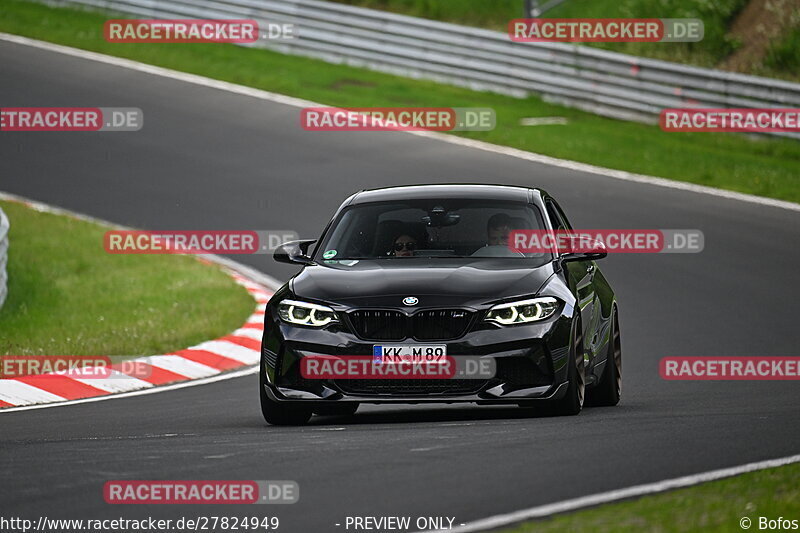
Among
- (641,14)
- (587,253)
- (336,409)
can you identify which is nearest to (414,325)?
(336,409)

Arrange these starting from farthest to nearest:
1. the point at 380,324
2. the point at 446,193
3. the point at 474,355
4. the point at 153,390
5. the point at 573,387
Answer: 1. the point at 153,390
2. the point at 446,193
3. the point at 573,387
4. the point at 380,324
5. the point at 474,355

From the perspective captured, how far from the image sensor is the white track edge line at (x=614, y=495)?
6324 millimetres

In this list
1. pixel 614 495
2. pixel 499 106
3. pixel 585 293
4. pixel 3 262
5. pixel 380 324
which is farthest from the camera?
pixel 499 106

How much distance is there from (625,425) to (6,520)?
3775mm

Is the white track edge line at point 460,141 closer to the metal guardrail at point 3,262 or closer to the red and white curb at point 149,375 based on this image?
the red and white curb at point 149,375

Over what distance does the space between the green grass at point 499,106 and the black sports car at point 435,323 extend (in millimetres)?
13110

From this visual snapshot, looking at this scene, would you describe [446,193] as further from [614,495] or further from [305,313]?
[614,495]

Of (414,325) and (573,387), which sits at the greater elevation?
(414,325)

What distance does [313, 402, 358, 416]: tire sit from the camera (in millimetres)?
9680

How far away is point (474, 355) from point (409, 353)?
376 millimetres

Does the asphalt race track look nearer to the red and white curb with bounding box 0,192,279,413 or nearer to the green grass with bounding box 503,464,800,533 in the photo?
the green grass with bounding box 503,464,800,533

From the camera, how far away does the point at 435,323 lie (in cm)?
940

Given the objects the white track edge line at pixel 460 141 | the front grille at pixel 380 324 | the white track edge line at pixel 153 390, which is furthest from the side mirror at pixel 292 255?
the white track edge line at pixel 460 141

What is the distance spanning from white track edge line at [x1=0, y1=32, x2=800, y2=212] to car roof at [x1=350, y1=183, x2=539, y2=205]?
12209mm
